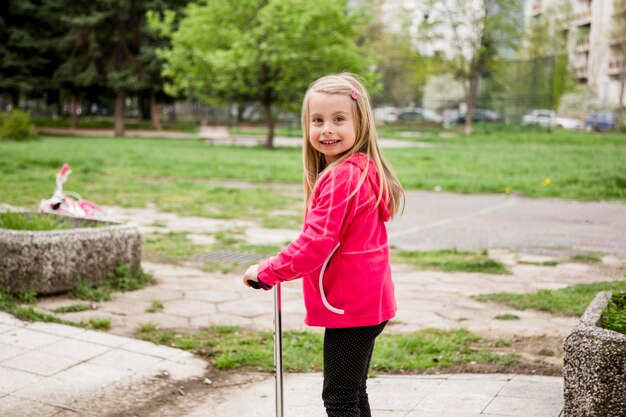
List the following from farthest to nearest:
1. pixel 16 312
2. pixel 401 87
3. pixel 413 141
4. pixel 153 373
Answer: pixel 401 87 < pixel 413 141 < pixel 16 312 < pixel 153 373

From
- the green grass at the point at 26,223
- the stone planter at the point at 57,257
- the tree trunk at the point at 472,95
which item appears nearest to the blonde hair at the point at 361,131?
the stone planter at the point at 57,257

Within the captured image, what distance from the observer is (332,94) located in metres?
2.79

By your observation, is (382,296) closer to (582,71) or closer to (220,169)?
(220,169)

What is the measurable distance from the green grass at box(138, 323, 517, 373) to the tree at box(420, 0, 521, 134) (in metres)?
34.6

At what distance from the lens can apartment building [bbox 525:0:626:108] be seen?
137 feet

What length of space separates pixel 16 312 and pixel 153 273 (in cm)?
174

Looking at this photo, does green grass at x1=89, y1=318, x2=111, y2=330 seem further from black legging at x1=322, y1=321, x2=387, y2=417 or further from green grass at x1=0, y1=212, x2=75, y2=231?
black legging at x1=322, y1=321, x2=387, y2=417

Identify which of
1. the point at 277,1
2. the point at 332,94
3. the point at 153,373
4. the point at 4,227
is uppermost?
the point at 277,1

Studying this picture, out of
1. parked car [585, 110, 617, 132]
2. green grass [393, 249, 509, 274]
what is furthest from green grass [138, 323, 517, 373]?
parked car [585, 110, 617, 132]

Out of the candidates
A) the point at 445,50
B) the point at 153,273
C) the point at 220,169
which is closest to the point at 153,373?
the point at 153,273

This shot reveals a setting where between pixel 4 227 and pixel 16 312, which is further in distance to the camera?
pixel 4 227

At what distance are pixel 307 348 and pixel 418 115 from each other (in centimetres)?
3818

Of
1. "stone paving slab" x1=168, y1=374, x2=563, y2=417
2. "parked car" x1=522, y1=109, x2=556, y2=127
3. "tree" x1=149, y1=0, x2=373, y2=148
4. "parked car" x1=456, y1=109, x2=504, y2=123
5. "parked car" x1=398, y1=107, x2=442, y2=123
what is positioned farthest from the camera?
"parked car" x1=398, y1=107, x2=442, y2=123

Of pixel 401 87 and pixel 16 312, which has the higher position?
pixel 401 87
